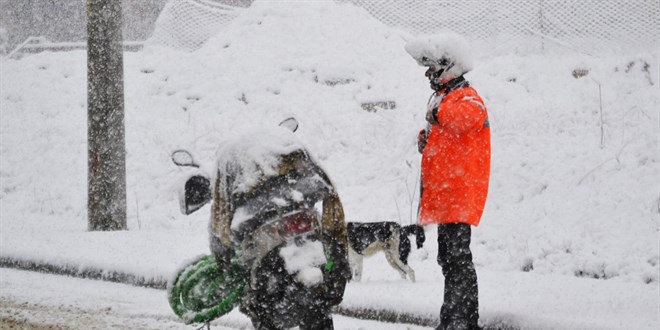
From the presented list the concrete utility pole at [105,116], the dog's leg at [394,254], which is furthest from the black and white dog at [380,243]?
the concrete utility pole at [105,116]

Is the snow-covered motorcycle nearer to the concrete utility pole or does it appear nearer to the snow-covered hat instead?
the snow-covered hat

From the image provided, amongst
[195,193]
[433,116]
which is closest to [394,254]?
[433,116]

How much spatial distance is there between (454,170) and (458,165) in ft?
0.14

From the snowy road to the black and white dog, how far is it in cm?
112

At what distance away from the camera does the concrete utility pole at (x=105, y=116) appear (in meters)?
10.3

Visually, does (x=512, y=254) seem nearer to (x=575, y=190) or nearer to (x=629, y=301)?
(x=575, y=190)

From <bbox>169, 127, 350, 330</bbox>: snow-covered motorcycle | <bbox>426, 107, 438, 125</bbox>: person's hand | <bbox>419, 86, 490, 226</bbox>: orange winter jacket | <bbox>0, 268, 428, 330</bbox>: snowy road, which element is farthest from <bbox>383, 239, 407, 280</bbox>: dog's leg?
<bbox>169, 127, 350, 330</bbox>: snow-covered motorcycle

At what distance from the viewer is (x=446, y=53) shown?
539 cm

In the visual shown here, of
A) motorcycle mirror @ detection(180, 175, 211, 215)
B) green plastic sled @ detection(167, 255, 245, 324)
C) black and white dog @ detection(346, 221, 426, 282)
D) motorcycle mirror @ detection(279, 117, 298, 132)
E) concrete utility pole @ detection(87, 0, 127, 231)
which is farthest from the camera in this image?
concrete utility pole @ detection(87, 0, 127, 231)

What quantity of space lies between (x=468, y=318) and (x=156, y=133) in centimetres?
1060

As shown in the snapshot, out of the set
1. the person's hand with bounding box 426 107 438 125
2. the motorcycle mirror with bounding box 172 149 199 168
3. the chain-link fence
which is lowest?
the motorcycle mirror with bounding box 172 149 199 168

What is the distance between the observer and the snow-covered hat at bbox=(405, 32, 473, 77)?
539 cm

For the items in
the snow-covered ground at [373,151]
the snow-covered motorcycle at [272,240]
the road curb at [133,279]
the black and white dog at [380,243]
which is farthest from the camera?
the snow-covered ground at [373,151]

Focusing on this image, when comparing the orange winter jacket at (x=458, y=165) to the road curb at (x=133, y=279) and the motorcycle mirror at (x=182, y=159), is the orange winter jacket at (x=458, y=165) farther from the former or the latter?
the motorcycle mirror at (x=182, y=159)
